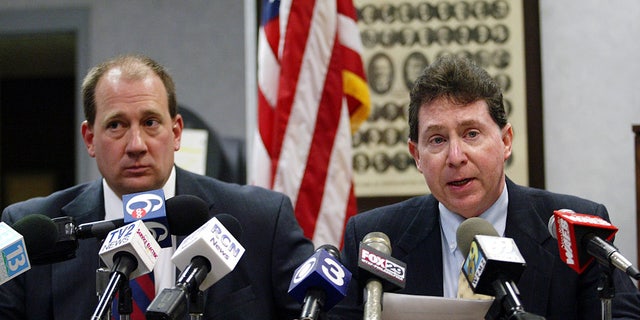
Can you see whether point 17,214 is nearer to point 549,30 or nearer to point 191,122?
point 191,122

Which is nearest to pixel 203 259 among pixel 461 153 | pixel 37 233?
pixel 37 233

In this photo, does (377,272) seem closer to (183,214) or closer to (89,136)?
(183,214)

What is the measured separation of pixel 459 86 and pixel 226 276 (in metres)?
0.93

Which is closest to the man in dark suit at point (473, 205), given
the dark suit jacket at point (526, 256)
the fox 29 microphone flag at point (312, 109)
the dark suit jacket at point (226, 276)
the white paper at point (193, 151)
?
the dark suit jacket at point (526, 256)

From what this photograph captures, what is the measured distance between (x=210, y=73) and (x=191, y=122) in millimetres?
321

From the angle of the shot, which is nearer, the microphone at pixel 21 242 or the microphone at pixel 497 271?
the microphone at pixel 497 271

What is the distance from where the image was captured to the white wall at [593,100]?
4.59 metres

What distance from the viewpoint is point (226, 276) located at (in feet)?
9.58

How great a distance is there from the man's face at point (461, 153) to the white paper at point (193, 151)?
2.33 meters

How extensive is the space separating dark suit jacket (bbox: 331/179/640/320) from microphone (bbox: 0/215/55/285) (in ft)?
2.61

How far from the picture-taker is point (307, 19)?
4020 mm

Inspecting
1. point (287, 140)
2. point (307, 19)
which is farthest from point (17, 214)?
point (307, 19)

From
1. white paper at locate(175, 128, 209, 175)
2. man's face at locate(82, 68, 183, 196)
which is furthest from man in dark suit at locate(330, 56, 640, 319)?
white paper at locate(175, 128, 209, 175)

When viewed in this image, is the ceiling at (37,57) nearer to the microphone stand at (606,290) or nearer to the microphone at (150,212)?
the microphone at (150,212)
